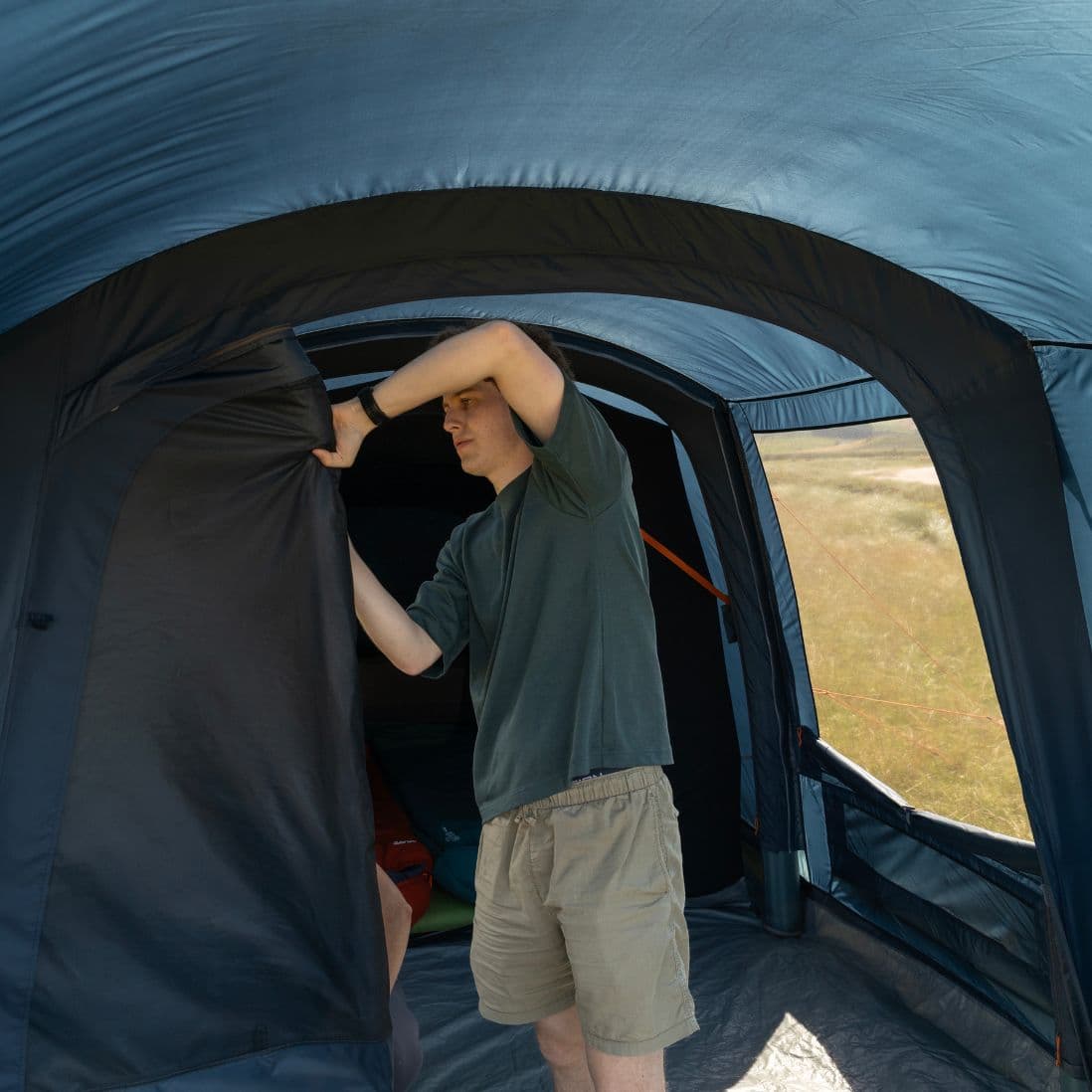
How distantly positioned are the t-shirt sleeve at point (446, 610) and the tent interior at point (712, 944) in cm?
128

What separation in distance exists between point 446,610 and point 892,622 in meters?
1.55

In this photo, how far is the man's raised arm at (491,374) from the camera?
1.70m

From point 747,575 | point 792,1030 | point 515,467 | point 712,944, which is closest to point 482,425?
point 515,467

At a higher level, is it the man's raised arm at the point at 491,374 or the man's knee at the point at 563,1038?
the man's raised arm at the point at 491,374

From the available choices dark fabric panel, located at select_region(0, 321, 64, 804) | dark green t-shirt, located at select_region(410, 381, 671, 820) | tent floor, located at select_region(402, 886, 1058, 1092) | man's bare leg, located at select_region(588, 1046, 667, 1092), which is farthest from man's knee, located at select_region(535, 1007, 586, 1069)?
dark fabric panel, located at select_region(0, 321, 64, 804)

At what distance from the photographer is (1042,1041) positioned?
272 cm

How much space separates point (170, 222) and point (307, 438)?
39cm

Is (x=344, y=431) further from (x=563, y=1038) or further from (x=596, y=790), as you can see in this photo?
(x=563, y=1038)

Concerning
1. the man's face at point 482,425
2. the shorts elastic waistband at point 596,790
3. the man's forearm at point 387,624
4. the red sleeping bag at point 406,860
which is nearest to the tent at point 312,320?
the man's forearm at point 387,624

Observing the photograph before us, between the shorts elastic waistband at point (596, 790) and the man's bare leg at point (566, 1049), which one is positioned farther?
the man's bare leg at point (566, 1049)

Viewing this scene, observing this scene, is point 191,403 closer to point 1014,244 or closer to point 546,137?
point 546,137

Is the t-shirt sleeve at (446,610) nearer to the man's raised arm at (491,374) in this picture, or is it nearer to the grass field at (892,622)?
the man's raised arm at (491,374)

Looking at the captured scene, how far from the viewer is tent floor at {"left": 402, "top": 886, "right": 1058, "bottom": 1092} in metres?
2.85

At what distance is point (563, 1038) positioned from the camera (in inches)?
83.3
